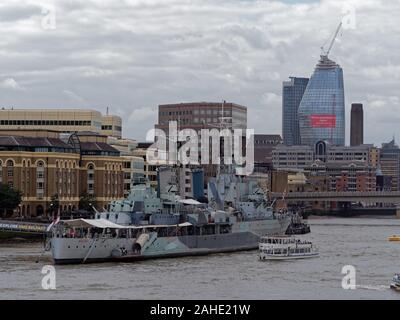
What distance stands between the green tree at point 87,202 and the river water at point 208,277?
41525mm

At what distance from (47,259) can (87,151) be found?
59.1 m

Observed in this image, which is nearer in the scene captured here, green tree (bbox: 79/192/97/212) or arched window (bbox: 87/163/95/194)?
green tree (bbox: 79/192/97/212)

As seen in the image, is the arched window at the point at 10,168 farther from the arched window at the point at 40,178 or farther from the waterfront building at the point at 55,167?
the arched window at the point at 40,178

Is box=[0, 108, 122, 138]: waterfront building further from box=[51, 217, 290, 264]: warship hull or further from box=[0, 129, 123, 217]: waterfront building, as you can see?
box=[51, 217, 290, 264]: warship hull

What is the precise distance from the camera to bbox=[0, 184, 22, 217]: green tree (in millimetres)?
117625

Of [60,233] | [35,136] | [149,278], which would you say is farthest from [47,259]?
[35,136]

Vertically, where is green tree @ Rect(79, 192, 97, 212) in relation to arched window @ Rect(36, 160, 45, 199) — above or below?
below

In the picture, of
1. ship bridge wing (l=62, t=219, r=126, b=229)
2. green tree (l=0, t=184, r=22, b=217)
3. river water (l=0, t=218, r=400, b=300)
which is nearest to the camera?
river water (l=0, t=218, r=400, b=300)

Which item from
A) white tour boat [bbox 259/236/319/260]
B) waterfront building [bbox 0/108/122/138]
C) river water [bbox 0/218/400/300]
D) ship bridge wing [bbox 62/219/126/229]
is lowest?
river water [bbox 0/218/400/300]

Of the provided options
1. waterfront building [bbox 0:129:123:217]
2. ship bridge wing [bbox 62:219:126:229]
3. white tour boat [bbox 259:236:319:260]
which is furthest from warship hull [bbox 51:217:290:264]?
waterfront building [bbox 0:129:123:217]

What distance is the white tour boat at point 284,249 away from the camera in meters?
82.2

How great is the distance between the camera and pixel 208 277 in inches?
2633

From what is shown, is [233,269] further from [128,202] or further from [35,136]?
[35,136]

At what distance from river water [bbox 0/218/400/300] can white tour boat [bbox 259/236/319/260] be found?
108 centimetres
